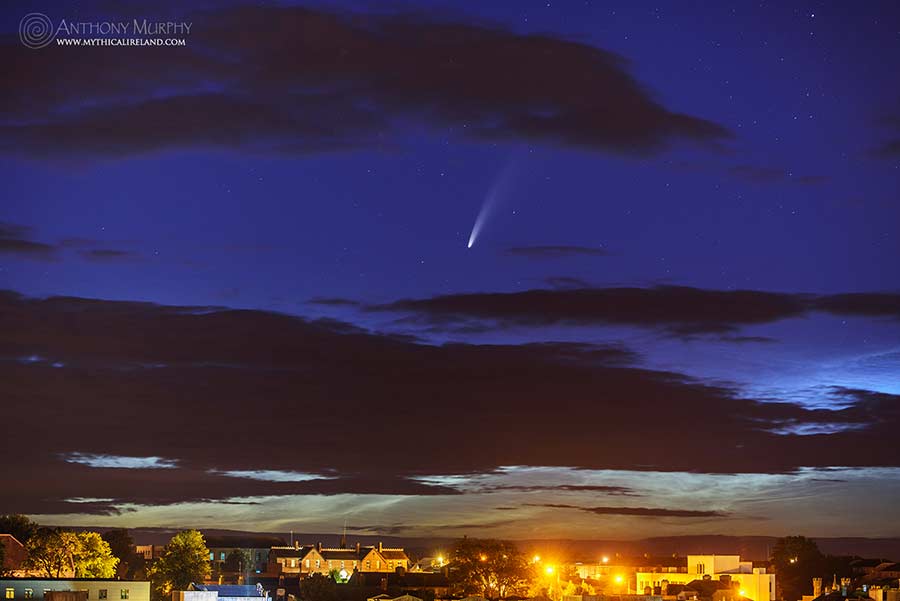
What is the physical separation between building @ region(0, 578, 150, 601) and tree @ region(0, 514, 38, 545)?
184ft

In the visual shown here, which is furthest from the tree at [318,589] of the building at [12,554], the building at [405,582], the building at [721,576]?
the building at [721,576]

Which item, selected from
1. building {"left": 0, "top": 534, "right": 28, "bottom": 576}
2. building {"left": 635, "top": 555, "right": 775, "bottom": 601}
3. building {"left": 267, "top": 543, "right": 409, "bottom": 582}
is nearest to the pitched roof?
building {"left": 0, "top": 534, "right": 28, "bottom": 576}

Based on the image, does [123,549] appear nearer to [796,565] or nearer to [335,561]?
[335,561]

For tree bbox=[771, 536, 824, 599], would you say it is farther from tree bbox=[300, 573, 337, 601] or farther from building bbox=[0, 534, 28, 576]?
building bbox=[0, 534, 28, 576]

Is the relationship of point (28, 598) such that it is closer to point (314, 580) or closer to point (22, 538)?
point (314, 580)

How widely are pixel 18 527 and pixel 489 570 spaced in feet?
203

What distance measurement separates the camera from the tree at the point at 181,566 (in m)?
129

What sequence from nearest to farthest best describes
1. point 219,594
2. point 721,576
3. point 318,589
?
1. point 219,594
2. point 318,589
3. point 721,576

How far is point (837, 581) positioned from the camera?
166 m

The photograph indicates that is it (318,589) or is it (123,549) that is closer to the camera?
(318,589)

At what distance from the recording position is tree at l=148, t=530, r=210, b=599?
12925 cm

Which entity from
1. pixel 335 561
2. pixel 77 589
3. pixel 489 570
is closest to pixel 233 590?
pixel 77 589

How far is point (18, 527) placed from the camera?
156m

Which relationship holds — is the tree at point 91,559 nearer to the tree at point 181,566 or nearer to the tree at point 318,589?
the tree at point 181,566
